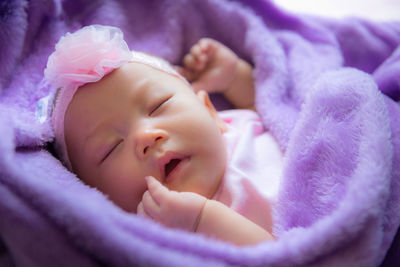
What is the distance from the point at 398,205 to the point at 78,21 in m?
1.08

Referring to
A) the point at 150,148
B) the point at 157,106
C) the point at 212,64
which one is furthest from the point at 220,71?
the point at 150,148

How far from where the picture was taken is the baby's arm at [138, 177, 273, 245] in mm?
771

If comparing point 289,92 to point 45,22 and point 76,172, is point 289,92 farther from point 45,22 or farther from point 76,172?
point 45,22

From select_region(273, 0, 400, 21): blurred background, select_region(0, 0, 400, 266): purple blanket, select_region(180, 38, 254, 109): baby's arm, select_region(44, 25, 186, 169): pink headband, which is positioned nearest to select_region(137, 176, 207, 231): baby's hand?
select_region(0, 0, 400, 266): purple blanket

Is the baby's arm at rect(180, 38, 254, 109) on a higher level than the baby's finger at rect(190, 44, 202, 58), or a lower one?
lower

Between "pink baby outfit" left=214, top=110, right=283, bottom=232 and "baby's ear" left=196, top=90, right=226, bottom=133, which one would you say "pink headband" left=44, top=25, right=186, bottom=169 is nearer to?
"baby's ear" left=196, top=90, right=226, bottom=133

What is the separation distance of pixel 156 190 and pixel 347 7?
4.58 ft

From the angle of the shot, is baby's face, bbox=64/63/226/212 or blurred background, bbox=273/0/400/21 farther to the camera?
blurred background, bbox=273/0/400/21

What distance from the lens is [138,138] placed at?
84cm

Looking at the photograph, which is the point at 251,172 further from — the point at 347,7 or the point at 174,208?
the point at 347,7

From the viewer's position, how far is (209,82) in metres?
1.31

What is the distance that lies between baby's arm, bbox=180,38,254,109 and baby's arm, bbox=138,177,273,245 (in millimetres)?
600

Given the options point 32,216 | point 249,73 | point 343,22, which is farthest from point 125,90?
point 343,22

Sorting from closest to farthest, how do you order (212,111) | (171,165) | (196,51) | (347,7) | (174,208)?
(174,208), (171,165), (212,111), (196,51), (347,7)
